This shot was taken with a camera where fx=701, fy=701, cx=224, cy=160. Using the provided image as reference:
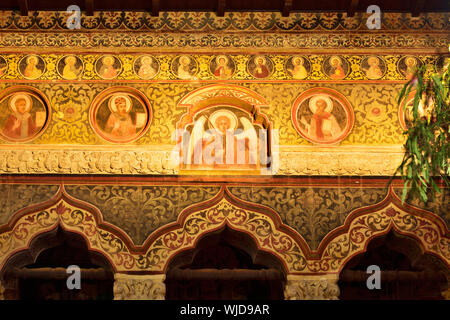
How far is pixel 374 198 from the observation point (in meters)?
8.24

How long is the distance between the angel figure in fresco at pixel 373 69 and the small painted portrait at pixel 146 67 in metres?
2.63

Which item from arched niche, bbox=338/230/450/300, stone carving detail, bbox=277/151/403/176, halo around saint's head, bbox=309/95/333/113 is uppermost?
halo around saint's head, bbox=309/95/333/113

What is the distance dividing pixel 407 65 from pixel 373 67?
0.43 m

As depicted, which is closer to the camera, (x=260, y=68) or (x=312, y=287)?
(x=312, y=287)

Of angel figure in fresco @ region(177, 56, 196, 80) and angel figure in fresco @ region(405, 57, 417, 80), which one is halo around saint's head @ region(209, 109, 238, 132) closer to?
angel figure in fresco @ region(177, 56, 196, 80)

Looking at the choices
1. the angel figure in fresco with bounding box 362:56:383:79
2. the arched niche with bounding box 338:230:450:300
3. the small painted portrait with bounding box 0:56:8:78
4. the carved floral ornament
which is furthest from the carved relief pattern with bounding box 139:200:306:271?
the small painted portrait with bounding box 0:56:8:78

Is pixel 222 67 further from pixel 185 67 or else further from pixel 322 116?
pixel 322 116

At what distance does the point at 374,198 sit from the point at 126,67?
3430mm

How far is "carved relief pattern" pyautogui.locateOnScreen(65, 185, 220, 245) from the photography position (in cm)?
808

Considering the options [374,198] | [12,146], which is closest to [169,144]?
[12,146]

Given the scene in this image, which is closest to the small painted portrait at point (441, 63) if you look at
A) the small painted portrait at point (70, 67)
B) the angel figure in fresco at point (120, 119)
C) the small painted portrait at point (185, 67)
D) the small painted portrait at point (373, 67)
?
the small painted portrait at point (373, 67)

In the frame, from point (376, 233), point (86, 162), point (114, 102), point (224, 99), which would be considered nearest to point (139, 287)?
point (86, 162)

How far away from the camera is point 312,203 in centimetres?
820
